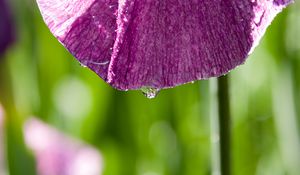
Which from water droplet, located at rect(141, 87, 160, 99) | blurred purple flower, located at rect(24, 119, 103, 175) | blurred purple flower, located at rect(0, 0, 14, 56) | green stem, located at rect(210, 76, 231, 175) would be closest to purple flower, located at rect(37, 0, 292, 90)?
water droplet, located at rect(141, 87, 160, 99)

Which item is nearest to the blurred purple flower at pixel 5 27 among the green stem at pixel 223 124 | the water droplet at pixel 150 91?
the green stem at pixel 223 124

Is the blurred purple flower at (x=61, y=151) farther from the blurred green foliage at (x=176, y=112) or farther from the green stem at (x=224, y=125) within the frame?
the green stem at (x=224, y=125)

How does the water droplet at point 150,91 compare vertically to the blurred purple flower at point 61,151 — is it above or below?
above

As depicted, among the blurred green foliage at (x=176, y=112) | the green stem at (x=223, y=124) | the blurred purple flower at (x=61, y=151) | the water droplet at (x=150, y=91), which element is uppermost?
the water droplet at (x=150, y=91)

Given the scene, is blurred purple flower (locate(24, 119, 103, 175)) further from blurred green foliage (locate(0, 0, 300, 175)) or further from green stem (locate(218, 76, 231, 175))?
green stem (locate(218, 76, 231, 175))

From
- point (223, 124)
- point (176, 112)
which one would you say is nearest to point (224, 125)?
point (223, 124)

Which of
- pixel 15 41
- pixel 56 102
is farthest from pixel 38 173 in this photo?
pixel 56 102

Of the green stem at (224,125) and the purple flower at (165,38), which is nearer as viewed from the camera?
the purple flower at (165,38)
